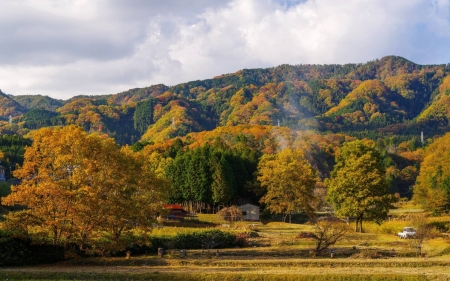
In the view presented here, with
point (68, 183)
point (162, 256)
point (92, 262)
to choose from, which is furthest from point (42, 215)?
point (162, 256)

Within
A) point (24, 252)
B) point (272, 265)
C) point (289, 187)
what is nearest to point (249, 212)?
point (289, 187)

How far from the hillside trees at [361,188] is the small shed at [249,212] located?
15105 mm

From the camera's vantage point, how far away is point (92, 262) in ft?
89.6

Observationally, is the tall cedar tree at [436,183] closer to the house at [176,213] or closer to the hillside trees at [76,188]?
the house at [176,213]

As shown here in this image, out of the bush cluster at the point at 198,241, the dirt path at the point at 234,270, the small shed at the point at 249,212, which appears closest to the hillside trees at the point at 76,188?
the dirt path at the point at 234,270

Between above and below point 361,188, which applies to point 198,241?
below

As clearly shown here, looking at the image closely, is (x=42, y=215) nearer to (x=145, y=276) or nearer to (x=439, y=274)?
(x=145, y=276)

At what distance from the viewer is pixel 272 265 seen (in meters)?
26.2

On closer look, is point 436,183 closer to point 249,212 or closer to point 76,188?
point 249,212

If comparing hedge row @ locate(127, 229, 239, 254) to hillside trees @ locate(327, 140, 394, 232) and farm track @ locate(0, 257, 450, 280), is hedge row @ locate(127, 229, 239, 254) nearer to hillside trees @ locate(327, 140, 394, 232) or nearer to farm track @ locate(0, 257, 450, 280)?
farm track @ locate(0, 257, 450, 280)

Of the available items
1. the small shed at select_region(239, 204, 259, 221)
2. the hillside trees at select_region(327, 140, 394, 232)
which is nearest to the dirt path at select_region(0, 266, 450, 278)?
Answer: the hillside trees at select_region(327, 140, 394, 232)

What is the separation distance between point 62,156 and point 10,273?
25.2ft

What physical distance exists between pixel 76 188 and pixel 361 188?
3155 cm

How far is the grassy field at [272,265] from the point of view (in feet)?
72.3
